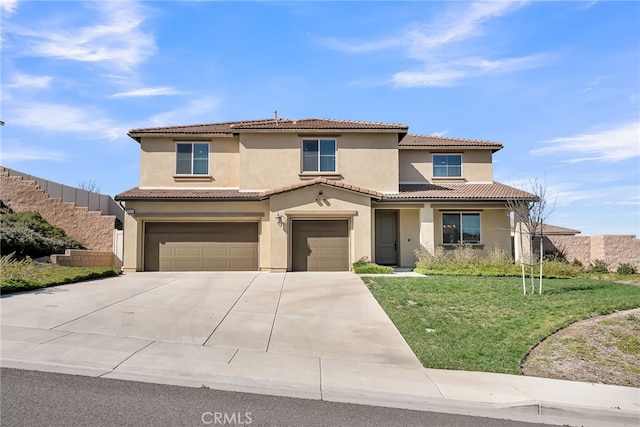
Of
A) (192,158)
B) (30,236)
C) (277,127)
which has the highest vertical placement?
(277,127)

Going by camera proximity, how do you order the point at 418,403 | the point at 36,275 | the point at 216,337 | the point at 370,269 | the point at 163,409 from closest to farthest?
1. the point at 163,409
2. the point at 418,403
3. the point at 216,337
4. the point at 36,275
5. the point at 370,269

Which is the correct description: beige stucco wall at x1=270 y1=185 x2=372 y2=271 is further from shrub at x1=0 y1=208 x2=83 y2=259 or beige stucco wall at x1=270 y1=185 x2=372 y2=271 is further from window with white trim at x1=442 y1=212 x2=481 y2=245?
shrub at x1=0 y1=208 x2=83 y2=259

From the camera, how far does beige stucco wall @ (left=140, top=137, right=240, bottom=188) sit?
22.0 metres

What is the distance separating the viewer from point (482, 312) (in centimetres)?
1183

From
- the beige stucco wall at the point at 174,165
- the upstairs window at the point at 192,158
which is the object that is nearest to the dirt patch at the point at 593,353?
the beige stucco wall at the point at 174,165

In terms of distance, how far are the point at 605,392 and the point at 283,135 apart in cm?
1656

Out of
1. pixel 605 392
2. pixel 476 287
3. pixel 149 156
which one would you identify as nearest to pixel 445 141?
pixel 476 287

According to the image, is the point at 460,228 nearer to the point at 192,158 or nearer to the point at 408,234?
the point at 408,234

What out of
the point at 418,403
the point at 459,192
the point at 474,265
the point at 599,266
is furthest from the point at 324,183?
the point at 418,403

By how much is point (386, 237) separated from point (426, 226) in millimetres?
2076

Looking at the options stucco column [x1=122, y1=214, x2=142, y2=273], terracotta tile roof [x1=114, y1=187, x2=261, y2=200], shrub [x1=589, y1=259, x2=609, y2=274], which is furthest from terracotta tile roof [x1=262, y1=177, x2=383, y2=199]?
shrub [x1=589, y1=259, x2=609, y2=274]

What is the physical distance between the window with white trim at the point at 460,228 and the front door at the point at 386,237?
7.34ft

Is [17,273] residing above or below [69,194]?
below

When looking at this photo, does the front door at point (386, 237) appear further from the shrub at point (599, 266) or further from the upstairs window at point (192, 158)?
the shrub at point (599, 266)
